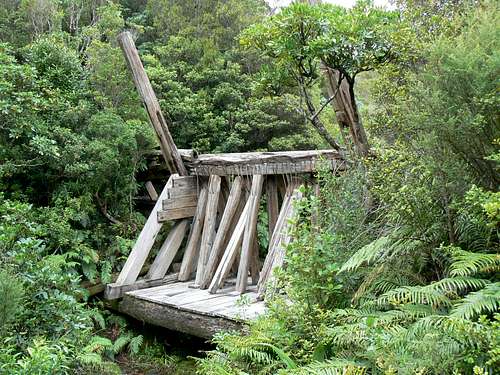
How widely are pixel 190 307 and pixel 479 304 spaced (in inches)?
166

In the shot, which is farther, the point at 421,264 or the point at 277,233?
the point at 277,233

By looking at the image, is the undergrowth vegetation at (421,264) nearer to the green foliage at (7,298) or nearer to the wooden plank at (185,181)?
the green foliage at (7,298)

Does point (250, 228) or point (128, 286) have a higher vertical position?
point (250, 228)

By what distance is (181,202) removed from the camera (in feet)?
26.3

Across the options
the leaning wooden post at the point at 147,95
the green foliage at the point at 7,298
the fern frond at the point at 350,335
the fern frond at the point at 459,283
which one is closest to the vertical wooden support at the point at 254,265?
the leaning wooden post at the point at 147,95

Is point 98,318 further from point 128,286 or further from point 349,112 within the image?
point 349,112

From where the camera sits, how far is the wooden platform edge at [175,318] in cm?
594

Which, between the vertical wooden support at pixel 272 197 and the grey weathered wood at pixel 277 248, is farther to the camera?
the vertical wooden support at pixel 272 197

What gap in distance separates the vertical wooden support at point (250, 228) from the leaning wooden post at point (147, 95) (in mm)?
A: 1666

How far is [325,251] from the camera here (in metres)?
4.14

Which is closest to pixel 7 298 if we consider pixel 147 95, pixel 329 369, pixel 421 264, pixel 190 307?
pixel 329 369

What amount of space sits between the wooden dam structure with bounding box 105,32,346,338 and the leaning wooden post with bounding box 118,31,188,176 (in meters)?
0.01

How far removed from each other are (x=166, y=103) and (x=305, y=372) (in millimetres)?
7734

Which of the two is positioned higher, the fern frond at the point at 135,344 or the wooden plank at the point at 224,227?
the wooden plank at the point at 224,227
